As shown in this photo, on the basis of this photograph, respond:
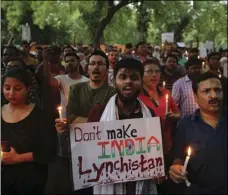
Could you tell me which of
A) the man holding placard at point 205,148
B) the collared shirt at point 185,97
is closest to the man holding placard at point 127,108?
the man holding placard at point 205,148

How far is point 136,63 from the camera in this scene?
3.42 metres

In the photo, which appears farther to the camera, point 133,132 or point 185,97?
point 185,97

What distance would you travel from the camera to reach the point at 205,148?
2895 mm

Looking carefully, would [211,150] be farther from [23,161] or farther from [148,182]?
[23,161]

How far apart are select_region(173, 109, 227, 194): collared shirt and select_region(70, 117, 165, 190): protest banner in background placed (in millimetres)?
343

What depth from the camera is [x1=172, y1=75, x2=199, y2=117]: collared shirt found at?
502 centimetres

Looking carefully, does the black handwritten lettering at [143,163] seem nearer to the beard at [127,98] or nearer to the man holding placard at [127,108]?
the man holding placard at [127,108]

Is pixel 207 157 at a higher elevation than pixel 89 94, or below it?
below

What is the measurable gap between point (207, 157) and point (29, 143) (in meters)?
1.21

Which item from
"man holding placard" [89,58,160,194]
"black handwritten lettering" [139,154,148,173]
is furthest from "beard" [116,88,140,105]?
"black handwritten lettering" [139,154,148,173]

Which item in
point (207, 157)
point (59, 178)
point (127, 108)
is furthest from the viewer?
point (59, 178)

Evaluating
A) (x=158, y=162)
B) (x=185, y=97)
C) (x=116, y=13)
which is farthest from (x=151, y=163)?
(x=116, y=13)

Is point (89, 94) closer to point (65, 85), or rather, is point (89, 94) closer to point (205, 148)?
point (65, 85)

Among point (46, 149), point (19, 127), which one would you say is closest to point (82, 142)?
point (46, 149)
